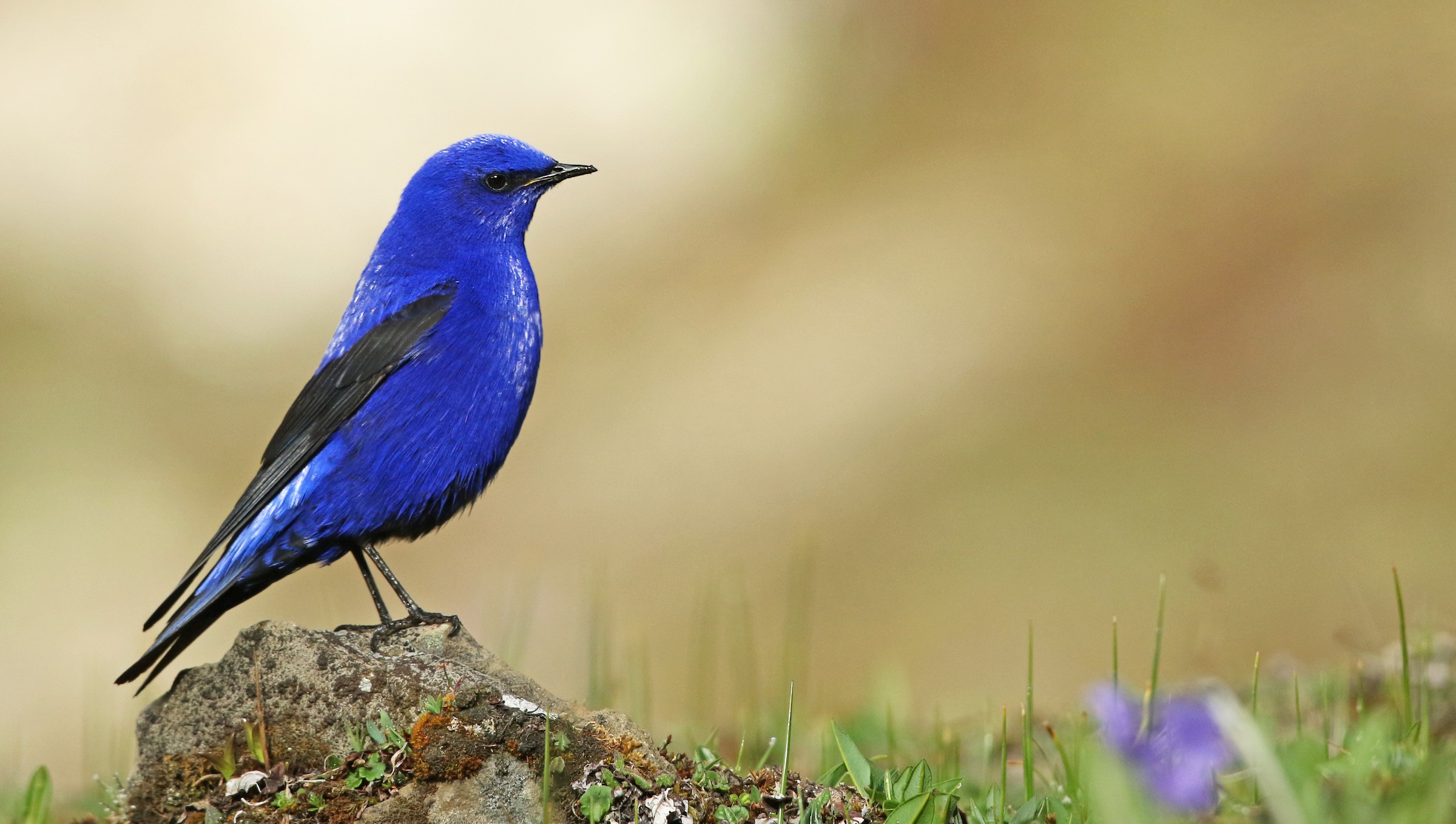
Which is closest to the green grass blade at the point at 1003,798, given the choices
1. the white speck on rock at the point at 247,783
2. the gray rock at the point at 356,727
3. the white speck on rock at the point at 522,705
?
the gray rock at the point at 356,727

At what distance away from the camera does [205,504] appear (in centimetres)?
1206

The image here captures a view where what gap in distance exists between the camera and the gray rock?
3502 mm

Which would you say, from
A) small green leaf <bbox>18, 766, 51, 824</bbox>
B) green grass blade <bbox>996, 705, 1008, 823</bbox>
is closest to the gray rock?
small green leaf <bbox>18, 766, 51, 824</bbox>

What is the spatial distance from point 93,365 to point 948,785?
39.6ft

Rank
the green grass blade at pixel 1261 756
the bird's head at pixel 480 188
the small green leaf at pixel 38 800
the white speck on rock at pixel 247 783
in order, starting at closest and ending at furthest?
the green grass blade at pixel 1261 756, the white speck on rock at pixel 247 783, the small green leaf at pixel 38 800, the bird's head at pixel 480 188

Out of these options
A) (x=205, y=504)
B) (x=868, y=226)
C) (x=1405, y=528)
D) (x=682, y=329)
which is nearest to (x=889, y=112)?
(x=868, y=226)

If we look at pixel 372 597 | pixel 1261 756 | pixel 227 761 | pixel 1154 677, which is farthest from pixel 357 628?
pixel 1261 756

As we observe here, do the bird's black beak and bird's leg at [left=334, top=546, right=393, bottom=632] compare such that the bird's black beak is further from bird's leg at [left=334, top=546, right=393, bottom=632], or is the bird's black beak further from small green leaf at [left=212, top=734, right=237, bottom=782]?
small green leaf at [left=212, top=734, right=237, bottom=782]

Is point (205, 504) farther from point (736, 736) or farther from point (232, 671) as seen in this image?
point (232, 671)

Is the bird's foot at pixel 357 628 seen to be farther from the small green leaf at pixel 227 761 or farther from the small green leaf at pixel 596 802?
the small green leaf at pixel 596 802

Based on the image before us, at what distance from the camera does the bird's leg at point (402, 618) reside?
462 cm

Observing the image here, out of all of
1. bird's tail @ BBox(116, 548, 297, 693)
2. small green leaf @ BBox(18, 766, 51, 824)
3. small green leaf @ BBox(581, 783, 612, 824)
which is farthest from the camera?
bird's tail @ BBox(116, 548, 297, 693)

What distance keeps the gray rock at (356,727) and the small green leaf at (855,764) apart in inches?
20.7

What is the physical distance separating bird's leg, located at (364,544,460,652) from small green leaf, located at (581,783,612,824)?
4.65 feet
